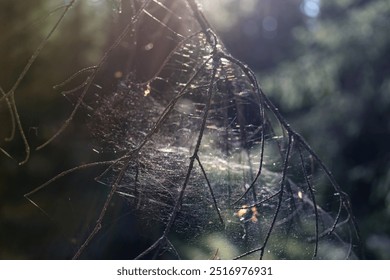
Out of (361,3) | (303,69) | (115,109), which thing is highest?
(361,3)

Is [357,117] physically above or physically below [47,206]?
above

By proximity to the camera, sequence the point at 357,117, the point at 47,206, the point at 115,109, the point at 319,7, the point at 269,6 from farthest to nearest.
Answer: the point at 269,6 → the point at 319,7 → the point at 357,117 → the point at 47,206 → the point at 115,109

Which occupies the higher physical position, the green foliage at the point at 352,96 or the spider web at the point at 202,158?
the green foliage at the point at 352,96

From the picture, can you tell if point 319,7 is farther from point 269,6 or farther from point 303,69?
point 269,6

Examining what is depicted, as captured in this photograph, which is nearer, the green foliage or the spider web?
the spider web

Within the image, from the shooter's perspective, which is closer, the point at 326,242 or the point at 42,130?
the point at 326,242

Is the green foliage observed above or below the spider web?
above

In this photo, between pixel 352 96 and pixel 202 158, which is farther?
pixel 352 96

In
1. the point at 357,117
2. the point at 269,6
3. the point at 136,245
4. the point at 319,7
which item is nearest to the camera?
the point at 136,245

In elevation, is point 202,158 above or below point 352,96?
below

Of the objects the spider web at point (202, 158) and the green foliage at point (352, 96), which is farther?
the green foliage at point (352, 96)

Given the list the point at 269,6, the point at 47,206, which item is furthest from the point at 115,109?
the point at 269,6
